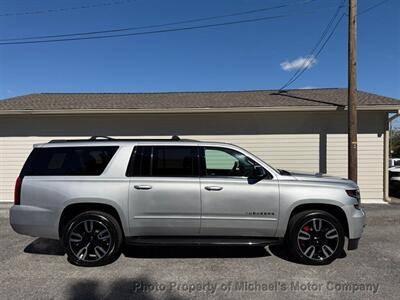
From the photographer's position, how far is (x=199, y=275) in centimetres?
554

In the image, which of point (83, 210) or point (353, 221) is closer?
point (353, 221)

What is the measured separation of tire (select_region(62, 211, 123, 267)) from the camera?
19.5 ft

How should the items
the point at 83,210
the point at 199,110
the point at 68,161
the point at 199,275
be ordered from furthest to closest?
the point at 199,110
the point at 68,161
the point at 83,210
the point at 199,275

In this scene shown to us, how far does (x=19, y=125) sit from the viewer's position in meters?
12.6

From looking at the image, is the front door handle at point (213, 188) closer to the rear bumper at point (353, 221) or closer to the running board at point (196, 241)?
the running board at point (196, 241)

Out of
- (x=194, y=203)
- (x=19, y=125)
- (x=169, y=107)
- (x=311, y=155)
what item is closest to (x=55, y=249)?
(x=194, y=203)

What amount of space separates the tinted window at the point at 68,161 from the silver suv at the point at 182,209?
0.04 metres

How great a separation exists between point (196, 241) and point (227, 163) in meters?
1.25

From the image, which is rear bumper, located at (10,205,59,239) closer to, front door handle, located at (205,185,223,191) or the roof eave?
front door handle, located at (205,185,223,191)

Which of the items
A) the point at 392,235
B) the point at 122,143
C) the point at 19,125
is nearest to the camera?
the point at 122,143

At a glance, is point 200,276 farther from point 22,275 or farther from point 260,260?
point 22,275

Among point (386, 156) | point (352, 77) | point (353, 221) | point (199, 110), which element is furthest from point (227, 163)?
point (386, 156)

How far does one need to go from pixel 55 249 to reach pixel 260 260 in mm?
3487

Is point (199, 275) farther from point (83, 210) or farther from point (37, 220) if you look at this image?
point (37, 220)
